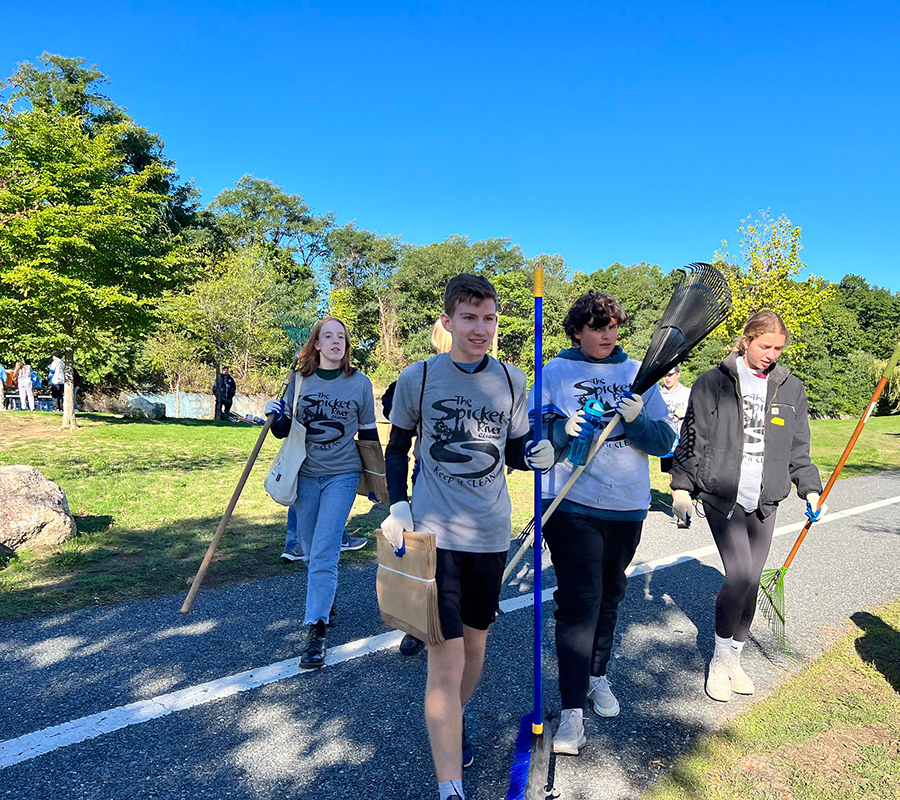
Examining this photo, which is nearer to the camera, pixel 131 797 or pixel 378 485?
pixel 131 797

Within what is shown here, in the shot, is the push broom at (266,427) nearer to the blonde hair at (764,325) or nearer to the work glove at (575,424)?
the work glove at (575,424)

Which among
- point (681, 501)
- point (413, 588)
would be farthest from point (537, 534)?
point (681, 501)

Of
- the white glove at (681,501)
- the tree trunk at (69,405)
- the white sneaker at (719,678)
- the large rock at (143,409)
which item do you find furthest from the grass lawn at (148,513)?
the large rock at (143,409)

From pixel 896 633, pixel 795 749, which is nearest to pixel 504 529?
pixel 795 749

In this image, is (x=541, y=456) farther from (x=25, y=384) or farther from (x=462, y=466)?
(x=25, y=384)

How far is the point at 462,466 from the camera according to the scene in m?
2.63

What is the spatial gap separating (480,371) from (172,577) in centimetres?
380

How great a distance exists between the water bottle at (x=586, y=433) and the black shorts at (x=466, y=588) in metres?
0.62

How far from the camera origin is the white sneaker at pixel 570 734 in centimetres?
292

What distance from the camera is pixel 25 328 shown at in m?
15.4

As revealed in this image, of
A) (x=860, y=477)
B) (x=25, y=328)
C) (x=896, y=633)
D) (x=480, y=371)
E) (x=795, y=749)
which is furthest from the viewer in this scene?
(x=25, y=328)

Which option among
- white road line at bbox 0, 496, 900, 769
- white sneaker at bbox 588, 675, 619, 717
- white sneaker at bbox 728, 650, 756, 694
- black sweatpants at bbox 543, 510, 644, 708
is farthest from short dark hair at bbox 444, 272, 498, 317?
white sneaker at bbox 728, 650, 756, 694

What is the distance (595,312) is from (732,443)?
1.14 meters

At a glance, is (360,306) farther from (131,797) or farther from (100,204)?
(131,797)
